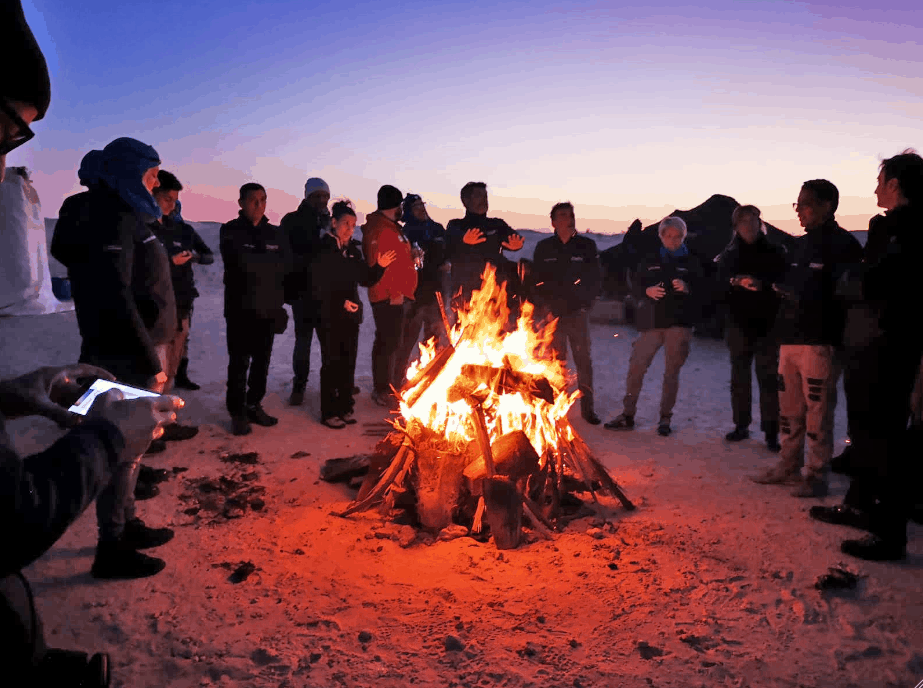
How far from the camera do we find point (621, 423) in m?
7.44

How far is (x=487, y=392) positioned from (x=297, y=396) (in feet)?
12.0

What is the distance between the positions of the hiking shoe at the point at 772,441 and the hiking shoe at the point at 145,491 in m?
6.13

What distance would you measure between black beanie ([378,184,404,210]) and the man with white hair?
10.2ft

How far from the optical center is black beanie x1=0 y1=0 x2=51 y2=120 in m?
1.37

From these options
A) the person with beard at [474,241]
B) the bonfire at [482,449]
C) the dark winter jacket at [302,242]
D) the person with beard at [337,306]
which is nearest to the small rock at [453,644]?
the bonfire at [482,449]

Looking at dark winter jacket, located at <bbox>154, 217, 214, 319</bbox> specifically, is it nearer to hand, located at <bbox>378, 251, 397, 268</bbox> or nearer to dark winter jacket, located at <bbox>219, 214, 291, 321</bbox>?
dark winter jacket, located at <bbox>219, 214, 291, 321</bbox>

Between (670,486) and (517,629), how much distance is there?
9.24 ft

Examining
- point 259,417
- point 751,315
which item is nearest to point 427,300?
point 259,417

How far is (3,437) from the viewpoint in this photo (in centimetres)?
139

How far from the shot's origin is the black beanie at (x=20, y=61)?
1.37 m

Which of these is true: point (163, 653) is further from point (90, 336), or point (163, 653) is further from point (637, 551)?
point (637, 551)

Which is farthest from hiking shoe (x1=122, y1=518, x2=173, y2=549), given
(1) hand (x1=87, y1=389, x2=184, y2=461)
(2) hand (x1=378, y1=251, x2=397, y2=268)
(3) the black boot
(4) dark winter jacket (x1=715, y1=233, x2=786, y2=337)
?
(4) dark winter jacket (x1=715, y1=233, x2=786, y2=337)

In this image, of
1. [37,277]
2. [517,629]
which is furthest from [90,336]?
[37,277]

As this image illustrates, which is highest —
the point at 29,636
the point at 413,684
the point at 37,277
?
the point at 37,277
